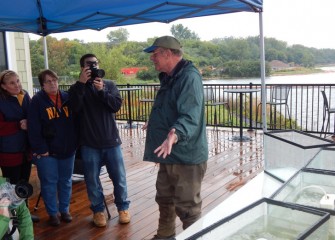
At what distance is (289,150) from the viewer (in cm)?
158

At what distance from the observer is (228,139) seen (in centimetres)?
616

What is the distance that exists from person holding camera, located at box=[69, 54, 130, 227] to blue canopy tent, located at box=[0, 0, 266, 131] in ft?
2.94

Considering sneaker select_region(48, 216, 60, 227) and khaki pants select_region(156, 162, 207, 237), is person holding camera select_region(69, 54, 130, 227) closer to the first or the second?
sneaker select_region(48, 216, 60, 227)

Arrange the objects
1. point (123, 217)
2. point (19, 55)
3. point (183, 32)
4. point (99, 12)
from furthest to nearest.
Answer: point (183, 32) < point (19, 55) < point (99, 12) < point (123, 217)

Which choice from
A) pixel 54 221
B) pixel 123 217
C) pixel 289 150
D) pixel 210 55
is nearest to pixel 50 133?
pixel 54 221

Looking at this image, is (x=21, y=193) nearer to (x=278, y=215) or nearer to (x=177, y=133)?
(x=177, y=133)

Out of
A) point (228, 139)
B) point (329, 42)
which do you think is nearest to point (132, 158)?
point (228, 139)

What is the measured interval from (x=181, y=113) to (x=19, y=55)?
457 cm

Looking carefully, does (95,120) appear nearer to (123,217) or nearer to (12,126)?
(12,126)

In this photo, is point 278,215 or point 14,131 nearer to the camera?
point 278,215

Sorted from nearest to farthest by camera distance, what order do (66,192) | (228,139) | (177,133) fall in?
(177,133), (66,192), (228,139)

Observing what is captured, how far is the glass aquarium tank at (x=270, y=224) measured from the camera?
98cm

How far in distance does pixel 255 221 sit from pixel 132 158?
410 centimetres

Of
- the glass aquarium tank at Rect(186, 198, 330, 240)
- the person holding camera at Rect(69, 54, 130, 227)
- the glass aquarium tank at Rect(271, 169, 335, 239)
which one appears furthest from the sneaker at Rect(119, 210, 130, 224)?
the glass aquarium tank at Rect(186, 198, 330, 240)
